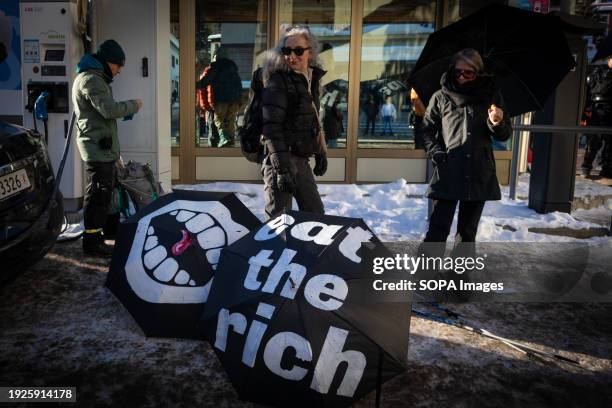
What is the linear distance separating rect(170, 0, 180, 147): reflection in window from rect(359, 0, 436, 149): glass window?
9.27ft

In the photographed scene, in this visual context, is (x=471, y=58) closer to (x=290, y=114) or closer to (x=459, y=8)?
(x=290, y=114)

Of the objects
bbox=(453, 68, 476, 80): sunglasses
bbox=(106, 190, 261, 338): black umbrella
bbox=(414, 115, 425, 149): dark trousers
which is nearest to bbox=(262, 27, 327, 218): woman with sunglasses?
bbox=(106, 190, 261, 338): black umbrella

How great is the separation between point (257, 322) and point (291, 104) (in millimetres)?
1763

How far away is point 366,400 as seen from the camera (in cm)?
242

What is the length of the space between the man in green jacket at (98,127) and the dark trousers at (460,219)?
2.62 m

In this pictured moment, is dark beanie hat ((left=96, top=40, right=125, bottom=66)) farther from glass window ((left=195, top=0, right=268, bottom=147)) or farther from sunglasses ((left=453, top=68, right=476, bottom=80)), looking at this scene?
glass window ((left=195, top=0, right=268, bottom=147))

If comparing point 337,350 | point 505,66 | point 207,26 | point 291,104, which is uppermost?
point 207,26

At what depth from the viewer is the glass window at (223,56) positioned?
813 centimetres

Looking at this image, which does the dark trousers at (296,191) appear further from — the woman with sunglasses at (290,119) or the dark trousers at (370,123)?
the dark trousers at (370,123)

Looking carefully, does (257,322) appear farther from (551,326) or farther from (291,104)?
(551,326)

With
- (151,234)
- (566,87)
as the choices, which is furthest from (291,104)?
(566,87)

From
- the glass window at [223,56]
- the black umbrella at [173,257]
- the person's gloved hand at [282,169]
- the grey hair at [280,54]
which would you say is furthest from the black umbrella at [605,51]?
the glass window at [223,56]

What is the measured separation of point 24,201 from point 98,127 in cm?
143

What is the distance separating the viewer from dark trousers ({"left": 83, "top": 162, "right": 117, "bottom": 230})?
445cm
